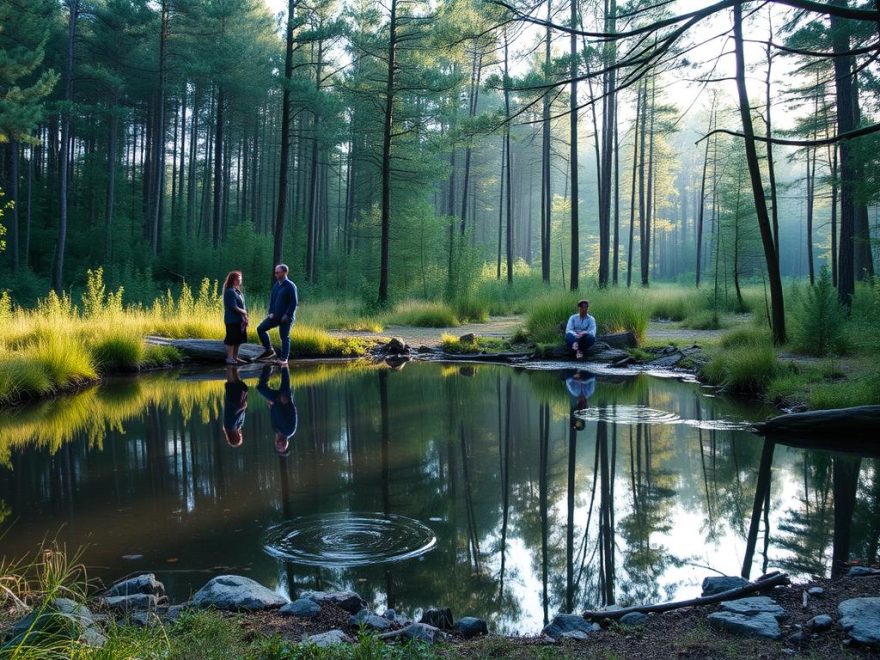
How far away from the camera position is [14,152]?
29.2 m

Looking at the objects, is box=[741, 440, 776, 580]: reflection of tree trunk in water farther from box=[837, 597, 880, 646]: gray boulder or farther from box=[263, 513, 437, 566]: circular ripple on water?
box=[263, 513, 437, 566]: circular ripple on water

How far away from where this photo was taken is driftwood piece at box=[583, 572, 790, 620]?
360 cm

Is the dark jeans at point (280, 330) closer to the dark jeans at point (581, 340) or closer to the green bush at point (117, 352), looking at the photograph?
the green bush at point (117, 352)

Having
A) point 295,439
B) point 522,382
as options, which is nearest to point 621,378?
point 522,382

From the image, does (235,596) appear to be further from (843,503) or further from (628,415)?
(628,415)

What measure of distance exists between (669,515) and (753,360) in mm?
6186

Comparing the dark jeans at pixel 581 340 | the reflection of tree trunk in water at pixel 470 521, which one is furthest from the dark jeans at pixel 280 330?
the reflection of tree trunk in water at pixel 470 521

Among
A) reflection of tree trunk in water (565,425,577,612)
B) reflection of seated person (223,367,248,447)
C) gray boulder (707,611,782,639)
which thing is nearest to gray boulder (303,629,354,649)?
reflection of tree trunk in water (565,425,577,612)

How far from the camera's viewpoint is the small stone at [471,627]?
11.7 feet

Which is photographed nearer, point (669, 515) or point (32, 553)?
point (32, 553)

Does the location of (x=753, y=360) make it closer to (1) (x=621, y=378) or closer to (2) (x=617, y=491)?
(1) (x=621, y=378)

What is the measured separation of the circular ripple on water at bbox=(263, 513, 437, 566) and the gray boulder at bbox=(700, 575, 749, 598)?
67.8 inches

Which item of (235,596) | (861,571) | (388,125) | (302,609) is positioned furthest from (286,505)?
(388,125)

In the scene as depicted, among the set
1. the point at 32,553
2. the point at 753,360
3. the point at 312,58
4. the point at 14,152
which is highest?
the point at 312,58
